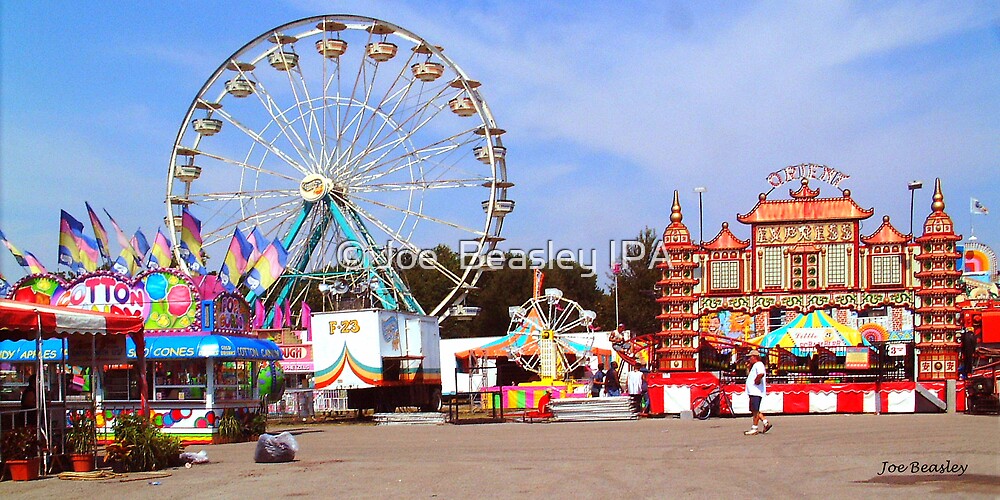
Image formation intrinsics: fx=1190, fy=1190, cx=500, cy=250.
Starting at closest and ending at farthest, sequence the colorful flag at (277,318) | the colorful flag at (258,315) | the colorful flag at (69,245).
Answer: the colorful flag at (69,245) < the colorful flag at (258,315) < the colorful flag at (277,318)

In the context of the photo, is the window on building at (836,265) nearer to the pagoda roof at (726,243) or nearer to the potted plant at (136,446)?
the pagoda roof at (726,243)

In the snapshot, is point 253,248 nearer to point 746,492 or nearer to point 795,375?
point 795,375

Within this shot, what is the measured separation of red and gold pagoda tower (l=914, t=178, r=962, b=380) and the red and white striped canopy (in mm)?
20854

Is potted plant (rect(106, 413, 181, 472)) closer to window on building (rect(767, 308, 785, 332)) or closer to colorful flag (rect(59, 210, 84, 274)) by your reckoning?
colorful flag (rect(59, 210, 84, 274))

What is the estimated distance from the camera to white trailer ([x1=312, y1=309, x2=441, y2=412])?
106ft

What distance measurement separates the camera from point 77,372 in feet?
83.9

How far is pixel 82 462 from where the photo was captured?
603 inches

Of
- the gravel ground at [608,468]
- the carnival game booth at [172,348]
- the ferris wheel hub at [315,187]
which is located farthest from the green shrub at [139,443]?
the ferris wheel hub at [315,187]

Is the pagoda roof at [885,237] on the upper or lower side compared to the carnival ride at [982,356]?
upper

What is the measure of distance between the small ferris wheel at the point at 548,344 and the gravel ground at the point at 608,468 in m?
18.5

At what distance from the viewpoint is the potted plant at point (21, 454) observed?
574 inches

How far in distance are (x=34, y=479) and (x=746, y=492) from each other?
8892mm

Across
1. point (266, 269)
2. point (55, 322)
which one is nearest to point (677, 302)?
point (266, 269)

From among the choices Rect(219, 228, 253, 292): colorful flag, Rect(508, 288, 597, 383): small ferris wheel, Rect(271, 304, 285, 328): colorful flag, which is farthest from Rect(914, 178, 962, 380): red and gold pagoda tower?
Rect(271, 304, 285, 328): colorful flag
